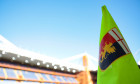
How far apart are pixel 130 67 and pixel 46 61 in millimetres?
7489

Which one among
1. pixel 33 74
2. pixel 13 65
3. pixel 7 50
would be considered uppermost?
pixel 7 50

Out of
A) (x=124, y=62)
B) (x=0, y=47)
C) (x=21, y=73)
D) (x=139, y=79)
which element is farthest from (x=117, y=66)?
(x=21, y=73)

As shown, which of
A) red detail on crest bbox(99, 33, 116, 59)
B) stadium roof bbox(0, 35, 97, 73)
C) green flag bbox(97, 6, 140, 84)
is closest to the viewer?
green flag bbox(97, 6, 140, 84)

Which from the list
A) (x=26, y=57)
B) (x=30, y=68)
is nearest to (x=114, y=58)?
(x=26, y=57)

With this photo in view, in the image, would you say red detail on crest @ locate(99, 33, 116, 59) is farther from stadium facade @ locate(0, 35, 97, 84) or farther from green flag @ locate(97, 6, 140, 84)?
stadium facade @ locate(0, 35, 97, 84)

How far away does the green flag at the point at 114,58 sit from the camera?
1112 mm

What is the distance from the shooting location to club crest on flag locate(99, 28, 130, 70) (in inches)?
47.6

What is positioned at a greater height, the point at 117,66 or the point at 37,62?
the point at 37,62

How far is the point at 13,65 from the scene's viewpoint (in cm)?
738

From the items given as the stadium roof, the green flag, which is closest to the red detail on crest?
the green flag

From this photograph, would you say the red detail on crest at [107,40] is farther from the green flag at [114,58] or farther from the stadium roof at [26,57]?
the stadium roof at [26,57]

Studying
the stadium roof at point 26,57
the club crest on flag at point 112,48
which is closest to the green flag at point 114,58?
the club crest on flag at point 112,48

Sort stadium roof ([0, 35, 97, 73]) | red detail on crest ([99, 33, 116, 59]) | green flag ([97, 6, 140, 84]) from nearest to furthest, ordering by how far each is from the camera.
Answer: green flag ([97, 6, 140, 84]) < red detail on crest ([99, 33, 116, 59]) < stadium roof ([0, 35, 97, 73])

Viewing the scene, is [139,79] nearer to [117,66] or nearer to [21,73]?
[117,66]
